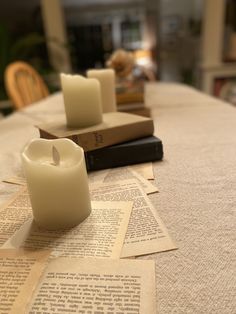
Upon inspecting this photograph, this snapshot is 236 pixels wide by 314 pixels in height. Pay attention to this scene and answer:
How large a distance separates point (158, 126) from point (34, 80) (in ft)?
3.71

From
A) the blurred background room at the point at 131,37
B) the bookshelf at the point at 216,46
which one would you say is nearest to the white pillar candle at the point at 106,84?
A: the blurred background room at the point at 131,37

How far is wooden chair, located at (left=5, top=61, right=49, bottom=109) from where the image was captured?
1635mm

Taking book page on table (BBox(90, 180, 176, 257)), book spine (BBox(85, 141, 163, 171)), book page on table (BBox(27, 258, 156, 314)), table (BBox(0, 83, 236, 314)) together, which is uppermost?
book spine (BBox(85, 141, 163, 171))

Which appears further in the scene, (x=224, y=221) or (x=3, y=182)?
(x=3, y=182)

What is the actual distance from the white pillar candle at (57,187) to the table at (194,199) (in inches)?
5.6

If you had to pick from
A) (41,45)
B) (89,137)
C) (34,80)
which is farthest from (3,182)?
(41,45)

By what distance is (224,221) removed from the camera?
48 centimetres

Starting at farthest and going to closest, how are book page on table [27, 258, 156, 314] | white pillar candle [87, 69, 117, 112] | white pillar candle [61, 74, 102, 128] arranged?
white pillar candle [87, 69, 117, 112] < white pillar candle [61, 74, 102, 128] < book page on table [27, 258, 156, 314]

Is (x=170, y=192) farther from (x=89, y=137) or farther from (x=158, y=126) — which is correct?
(x=158, y=126)

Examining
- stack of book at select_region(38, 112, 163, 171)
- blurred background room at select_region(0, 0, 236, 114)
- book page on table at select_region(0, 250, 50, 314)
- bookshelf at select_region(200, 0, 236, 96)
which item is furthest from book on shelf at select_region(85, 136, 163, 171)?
bookshelf at select_region(200, 0, 236, 96)

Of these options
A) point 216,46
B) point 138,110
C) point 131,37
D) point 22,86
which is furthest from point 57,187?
point 131,37

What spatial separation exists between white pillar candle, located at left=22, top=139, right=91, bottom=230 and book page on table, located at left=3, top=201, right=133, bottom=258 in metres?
0.02

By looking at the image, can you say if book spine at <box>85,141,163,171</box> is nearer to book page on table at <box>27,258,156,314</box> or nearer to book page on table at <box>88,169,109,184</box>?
book page on table at <box>88,169,109,184</box>

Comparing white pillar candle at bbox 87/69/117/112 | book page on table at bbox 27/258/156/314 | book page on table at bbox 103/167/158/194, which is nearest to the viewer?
book page on table at bbox 27/258/156/314
